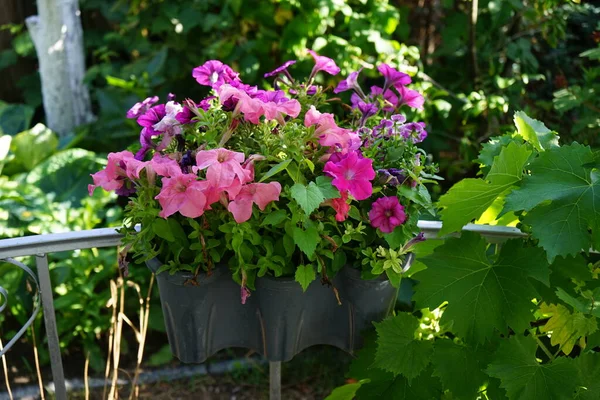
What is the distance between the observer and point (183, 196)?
110cm

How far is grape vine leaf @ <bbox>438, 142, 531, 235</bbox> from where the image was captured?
1206mm

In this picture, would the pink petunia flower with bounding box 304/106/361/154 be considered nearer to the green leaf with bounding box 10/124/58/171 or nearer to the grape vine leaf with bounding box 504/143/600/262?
the grape vine leaf with bounding box 504/143/600/262

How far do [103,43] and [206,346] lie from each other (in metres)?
3.17

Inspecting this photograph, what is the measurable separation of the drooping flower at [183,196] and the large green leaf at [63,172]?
206 centimetres

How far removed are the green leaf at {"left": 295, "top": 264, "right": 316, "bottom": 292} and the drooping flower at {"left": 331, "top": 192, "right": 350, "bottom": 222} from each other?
95mm

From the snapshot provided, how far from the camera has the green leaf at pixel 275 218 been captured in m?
1.15

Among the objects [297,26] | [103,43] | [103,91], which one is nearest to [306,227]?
[297,26]

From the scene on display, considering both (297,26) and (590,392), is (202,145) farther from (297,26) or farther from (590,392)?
(297,26)

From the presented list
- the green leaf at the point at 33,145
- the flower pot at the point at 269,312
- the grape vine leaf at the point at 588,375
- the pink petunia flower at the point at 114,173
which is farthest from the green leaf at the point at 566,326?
the green leaf at the point at 33,145

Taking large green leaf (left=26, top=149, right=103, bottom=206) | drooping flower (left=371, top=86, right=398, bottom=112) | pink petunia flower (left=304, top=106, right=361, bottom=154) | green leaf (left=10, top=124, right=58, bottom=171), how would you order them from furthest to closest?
green leaf (left=10, top=124, right=58, bottom=171)
large green leaf (left=26, top=149, right=103, bottom=206)
drooping flower (left=371, top=86, right=398, bottom=112)
pink petunia flower (left=304, top=106, right=361, bottom=154)

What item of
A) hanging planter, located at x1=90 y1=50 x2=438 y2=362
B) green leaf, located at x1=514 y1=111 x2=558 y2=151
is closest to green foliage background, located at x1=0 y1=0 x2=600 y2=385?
green leaf, located at x1=514 y1=111 x2=558 y2=151

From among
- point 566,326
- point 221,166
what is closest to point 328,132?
point 221,166

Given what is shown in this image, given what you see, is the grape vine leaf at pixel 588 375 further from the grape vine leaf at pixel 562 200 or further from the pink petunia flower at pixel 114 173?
the pink petunia flower at pixel 114 173

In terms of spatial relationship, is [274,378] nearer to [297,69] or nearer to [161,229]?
[161,229]
